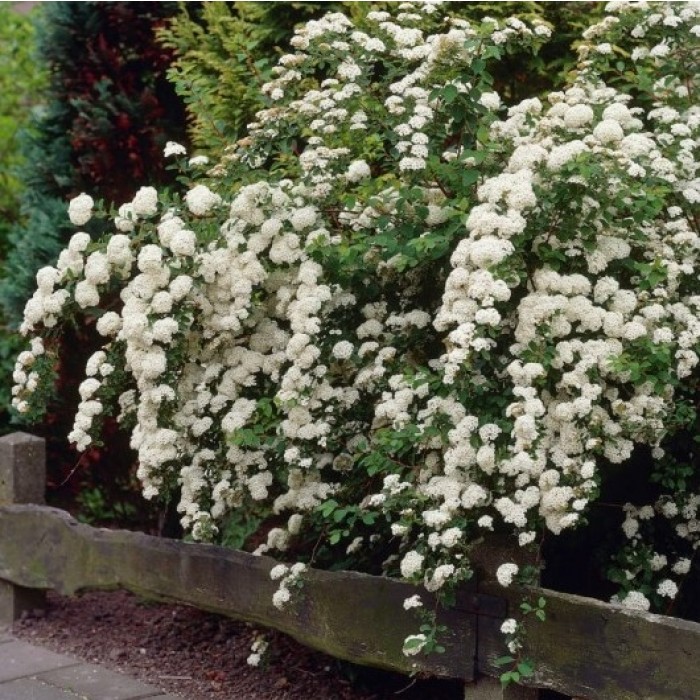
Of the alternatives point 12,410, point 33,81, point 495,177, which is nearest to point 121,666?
point 12,410

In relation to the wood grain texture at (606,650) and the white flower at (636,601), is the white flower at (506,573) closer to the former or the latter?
the wood grain texture at (606,650)

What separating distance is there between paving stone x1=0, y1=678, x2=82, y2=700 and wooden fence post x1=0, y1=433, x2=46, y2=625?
905 millimetres

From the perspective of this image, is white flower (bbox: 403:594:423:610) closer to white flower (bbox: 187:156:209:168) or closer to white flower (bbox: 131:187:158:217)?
white flower (bbox: 131:187:158:217)

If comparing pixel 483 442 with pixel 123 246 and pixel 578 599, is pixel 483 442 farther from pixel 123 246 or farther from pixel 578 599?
pixel 123 246

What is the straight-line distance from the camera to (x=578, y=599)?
3.54m

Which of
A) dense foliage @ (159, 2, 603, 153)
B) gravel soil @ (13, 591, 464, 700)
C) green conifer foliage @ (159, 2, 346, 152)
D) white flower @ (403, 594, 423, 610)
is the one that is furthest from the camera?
green conifer foliage @ (159, 2, 346, 152)

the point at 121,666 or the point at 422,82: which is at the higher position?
the point at 422,82

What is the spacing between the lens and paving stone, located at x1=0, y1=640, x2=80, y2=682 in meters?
4.87

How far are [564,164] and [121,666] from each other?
2.82 metres

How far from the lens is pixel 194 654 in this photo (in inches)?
199

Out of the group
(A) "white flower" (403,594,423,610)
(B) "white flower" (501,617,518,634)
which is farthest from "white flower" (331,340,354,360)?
(B) "white flower" (501,617,518,634)

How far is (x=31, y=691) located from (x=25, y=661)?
0.48 meters

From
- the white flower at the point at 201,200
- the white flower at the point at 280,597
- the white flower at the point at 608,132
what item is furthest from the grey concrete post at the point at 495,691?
the white flower at the point at 201,200

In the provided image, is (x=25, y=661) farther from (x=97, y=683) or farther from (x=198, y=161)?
(x=198, y=161)
